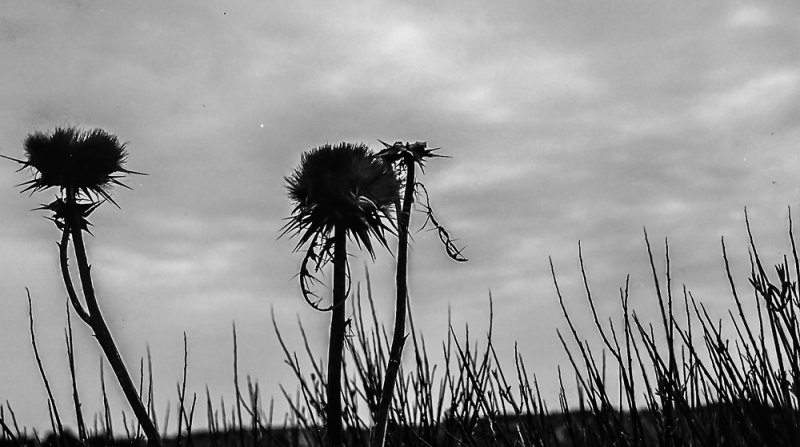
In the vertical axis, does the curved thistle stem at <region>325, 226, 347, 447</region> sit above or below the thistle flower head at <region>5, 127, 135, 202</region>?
below

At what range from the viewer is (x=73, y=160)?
20.8 feet

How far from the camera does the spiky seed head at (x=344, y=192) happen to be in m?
5.86

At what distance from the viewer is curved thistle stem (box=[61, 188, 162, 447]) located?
19.3 feet

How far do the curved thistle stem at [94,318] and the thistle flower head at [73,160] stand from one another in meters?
0.11

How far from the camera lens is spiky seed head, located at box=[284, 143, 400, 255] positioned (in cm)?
586

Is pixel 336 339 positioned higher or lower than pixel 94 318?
lower

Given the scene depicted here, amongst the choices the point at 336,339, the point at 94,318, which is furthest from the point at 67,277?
the point at 336,339

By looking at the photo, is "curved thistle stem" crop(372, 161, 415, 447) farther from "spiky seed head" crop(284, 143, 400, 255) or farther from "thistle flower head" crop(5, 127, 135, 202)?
"thistle flower head" crop(5, 127, 135, 202)

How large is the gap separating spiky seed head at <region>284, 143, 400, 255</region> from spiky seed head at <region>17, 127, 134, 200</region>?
1420 mm

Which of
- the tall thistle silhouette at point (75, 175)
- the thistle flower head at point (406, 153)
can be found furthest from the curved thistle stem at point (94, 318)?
the thistle flower head at point (406, 153)

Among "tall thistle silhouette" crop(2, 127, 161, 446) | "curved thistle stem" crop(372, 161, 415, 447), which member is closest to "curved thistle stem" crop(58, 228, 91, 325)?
"tall thistle silhouette" crop(2, 127, 161, 446)

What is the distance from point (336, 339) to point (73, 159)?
7.37ft

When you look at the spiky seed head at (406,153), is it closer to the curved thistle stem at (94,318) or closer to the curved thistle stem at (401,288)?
the curved thistle stem at (401,288)

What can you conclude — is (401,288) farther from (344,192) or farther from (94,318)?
(94,318)
